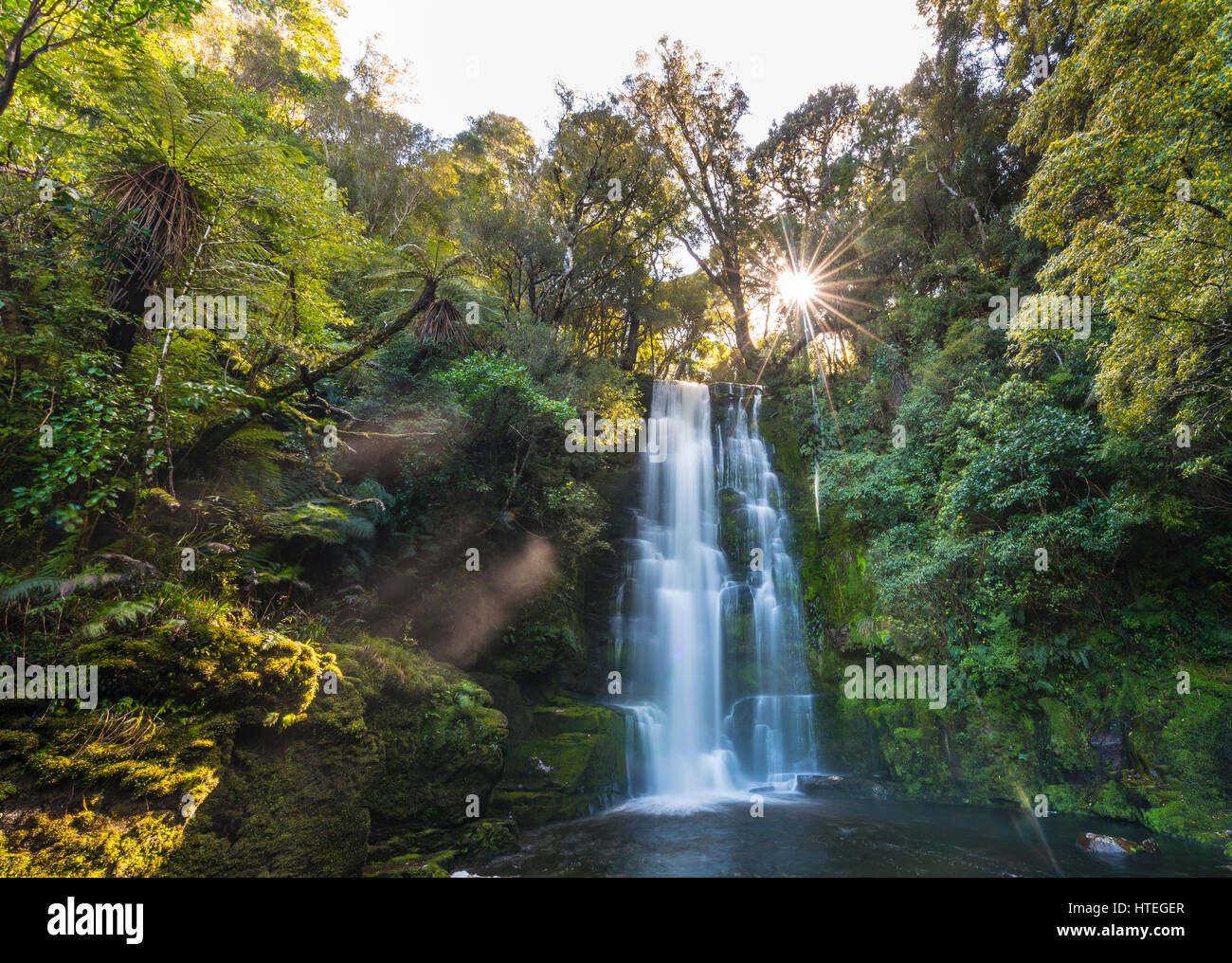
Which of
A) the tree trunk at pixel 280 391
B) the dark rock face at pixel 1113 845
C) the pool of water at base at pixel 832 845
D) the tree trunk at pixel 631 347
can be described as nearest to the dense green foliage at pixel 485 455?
the tree trunk at pixel 280 391

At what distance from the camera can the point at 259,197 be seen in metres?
6.82

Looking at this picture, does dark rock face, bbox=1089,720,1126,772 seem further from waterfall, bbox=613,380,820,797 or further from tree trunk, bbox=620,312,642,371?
tree trunk, bbox=620,312,642,371

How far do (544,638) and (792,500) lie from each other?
10004 millimetres

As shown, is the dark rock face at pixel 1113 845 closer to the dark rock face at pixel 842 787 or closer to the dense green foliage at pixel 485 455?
the dense green foliage at pixel 485 455

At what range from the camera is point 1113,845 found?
781 centimetres

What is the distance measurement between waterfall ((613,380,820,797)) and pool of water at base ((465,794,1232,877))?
178cm

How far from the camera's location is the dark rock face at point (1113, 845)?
773 centimetres

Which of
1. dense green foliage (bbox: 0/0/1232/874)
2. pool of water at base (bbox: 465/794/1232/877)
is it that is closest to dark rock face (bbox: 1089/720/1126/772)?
dense green foliage (bbox: 0/0/1232/874)

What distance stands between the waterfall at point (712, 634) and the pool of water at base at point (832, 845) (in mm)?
1784

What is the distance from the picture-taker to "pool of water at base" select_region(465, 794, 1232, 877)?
715cm

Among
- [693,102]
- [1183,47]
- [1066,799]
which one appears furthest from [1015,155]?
[1066,799]

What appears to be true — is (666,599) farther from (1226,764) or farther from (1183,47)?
(1183,47)

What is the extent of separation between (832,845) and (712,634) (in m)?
6.30

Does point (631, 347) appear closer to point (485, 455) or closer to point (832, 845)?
point (485, 455)
